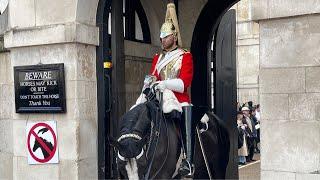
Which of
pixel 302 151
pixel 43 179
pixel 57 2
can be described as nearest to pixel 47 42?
pixel 57 2

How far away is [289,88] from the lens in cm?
571

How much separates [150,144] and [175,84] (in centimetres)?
101

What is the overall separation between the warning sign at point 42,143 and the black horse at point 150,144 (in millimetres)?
1683

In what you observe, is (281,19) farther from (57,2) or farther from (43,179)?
(43,179)

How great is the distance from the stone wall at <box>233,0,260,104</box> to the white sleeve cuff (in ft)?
65.0

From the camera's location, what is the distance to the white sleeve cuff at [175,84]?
6539 mm

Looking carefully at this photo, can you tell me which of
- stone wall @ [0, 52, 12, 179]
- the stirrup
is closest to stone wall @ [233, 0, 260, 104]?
stone wall @ [0, 52, 12, 179]

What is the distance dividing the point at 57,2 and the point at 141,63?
226 centimetres

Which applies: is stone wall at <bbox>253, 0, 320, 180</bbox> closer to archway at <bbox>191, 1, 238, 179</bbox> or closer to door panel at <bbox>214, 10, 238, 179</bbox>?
archway at <bbox>191, 1, 238, 179</bbox>

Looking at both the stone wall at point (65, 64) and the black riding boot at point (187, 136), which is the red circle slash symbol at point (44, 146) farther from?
the black riding boot at point (187, 136)

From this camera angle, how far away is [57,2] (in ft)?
24.2

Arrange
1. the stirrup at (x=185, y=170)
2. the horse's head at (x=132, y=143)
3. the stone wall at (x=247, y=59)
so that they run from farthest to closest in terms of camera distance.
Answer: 1. the stone wall at (x=247, y=59)
2. the stirrup at (x=185, y=170)
3. the horse's head at (x=132, y=143)

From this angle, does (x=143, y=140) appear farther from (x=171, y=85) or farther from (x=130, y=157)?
(x=171, y=85)

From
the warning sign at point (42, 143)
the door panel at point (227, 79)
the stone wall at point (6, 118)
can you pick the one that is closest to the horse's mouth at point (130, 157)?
the warning sign at point (42, 143)
